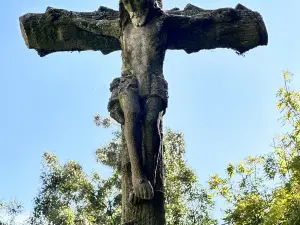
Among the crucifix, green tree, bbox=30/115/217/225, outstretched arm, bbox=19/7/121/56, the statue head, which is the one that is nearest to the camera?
the crucifix

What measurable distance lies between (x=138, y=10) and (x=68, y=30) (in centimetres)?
105

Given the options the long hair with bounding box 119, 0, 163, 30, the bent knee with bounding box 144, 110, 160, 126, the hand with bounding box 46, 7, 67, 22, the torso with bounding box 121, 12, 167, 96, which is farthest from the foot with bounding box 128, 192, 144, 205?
the hand with bounding box 46, 7, 67, 22

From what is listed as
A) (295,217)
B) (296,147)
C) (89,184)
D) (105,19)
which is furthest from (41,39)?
(89,184)

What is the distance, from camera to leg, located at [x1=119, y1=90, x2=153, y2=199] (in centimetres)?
430

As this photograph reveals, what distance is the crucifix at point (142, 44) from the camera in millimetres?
4465

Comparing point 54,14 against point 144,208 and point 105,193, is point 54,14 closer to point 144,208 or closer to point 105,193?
point 144,208

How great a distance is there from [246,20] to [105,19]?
1.61 meters

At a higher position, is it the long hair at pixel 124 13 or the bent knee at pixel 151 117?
the long hair at pixel 124 13

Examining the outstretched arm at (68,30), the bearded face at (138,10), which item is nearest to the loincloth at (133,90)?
the bearded face at (138,10)

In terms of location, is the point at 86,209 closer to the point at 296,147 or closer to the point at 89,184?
the point at 89,184

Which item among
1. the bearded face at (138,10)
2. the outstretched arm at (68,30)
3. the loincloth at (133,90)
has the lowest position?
the loincloth at (133,90)

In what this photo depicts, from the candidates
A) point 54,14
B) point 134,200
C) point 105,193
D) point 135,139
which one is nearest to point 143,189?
point 134,200

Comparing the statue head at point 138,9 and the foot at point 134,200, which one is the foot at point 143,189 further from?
the statue head at point 138,9

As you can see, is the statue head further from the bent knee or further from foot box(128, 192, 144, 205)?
foot box(128, 192, 144, 205)
